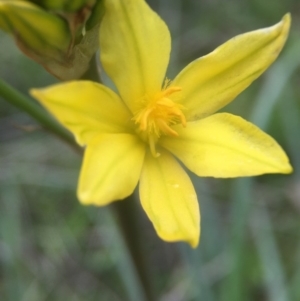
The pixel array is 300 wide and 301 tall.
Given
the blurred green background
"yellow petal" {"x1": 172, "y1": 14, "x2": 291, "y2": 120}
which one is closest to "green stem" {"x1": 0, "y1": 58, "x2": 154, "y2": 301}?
"yellow petal" {"x1": 172, "y1": 14, "x2": 291, "y2": 120}

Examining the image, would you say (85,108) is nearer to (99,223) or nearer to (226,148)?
(226,148)

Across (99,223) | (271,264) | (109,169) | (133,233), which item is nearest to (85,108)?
(109,169)

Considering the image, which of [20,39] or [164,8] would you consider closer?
[20,39]

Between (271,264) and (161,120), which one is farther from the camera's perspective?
(271,264)

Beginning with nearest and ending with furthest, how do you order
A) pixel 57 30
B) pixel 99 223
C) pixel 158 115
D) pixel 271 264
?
pixel 57 30 → pixel 158 115 → pixel 271 264 → pixel 99 223

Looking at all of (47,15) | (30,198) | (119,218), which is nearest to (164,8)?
(30,198)

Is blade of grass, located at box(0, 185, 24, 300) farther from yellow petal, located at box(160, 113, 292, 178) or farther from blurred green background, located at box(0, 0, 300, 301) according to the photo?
yellow petal, located at box(160, 113, 292, 178)

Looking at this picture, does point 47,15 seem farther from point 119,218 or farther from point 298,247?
point 298,247
